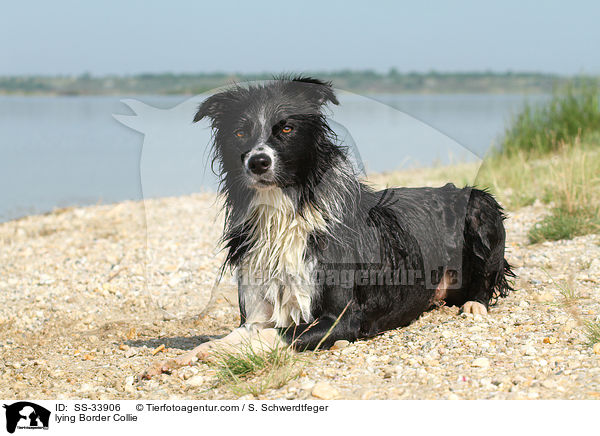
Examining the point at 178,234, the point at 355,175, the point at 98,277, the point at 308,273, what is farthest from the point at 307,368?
the point at 178,234

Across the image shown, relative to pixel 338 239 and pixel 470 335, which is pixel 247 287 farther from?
pixel 470 335

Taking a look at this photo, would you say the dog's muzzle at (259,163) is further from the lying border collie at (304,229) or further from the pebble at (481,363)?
the pebble at (481,363)

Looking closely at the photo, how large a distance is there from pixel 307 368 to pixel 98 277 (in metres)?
4.41

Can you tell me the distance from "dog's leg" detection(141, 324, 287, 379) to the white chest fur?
0.54 ft

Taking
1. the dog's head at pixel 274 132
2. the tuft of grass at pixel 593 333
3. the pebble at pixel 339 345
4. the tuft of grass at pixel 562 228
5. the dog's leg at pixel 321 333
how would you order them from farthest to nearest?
the tuft of grass at pixel 562 228 → the pebble at pixel 339 345 → the dog's leg at pixel 321 333 → the tuft of grass at pixel 593 333 → the dog's head at pixel 274 132

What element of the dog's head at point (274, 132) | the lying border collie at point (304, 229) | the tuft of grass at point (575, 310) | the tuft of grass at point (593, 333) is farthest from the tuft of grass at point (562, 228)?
the dog's head at point (274, 132)

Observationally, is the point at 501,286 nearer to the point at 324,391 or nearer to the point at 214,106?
the point at 324,391

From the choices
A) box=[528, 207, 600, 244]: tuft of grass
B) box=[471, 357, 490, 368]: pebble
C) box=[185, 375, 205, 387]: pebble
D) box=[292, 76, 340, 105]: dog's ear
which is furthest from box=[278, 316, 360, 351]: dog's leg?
box=[528, 207, 600, 244]: tuft of grass

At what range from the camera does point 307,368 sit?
4.48 metres

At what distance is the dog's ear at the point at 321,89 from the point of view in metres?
4.59

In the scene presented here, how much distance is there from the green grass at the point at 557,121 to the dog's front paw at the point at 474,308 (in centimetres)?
824

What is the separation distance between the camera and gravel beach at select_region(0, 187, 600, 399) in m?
4.12

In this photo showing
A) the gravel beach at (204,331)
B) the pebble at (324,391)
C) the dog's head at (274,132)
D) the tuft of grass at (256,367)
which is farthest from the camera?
the dog's head at (274,132)
